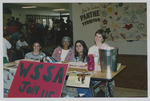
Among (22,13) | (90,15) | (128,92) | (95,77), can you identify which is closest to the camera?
(95,77)

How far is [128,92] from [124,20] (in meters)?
3.68

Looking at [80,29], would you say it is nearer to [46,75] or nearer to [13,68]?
[13,68]

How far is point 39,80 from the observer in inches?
63.9

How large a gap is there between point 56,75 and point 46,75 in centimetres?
9

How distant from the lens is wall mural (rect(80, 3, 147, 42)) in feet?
20.6

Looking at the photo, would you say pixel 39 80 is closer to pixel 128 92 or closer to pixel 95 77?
pixel 95 77

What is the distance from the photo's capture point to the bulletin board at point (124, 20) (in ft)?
20.6

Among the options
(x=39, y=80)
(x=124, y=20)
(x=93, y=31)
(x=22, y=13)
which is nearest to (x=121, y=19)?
(x=124, y=20)

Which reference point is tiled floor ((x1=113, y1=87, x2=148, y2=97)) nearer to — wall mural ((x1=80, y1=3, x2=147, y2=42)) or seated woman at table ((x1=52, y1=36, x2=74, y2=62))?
seated woman at table ((x1=52, y1=36, x2=74, y2=62))

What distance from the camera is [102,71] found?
2164 mm

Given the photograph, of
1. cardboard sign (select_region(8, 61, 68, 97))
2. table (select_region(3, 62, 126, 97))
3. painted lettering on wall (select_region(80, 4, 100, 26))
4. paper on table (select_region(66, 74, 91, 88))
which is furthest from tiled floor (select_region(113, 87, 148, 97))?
painted lettering on wall (select_region(80, 4, 100, 26))

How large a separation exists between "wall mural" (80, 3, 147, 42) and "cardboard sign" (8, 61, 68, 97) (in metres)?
5.29

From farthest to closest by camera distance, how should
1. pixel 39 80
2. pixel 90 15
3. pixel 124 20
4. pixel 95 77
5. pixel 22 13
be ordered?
1. pixel 22 13
2. pixel 90 15
3. pixel 124 20
4. pixel 95 77
5. pixel 39 80

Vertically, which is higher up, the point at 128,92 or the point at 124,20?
the point at 124,20
